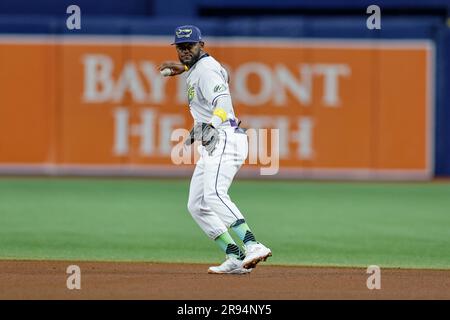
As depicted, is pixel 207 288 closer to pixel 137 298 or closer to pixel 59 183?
pixel 137 298

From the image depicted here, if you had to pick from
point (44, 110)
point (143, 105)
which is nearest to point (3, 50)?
point (44, 110)

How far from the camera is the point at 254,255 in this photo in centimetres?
1004

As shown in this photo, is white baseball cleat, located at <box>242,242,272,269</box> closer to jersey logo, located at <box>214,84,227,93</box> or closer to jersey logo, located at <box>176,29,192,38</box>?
jersey logo, located at <box>214,84,227,93</box>

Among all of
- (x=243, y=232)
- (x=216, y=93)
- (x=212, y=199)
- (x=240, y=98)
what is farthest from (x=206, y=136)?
(x=240, y=98)

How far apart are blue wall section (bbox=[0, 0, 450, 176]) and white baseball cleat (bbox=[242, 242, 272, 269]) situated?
1391 centimetres

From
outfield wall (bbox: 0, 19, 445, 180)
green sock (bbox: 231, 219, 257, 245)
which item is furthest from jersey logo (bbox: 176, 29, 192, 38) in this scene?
outfield wall (bbox: 0, 19, 445, 180)

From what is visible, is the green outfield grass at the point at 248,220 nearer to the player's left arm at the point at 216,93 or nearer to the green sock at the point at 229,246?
the green sock at the point at 229,246

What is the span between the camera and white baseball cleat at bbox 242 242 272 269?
1003 cm

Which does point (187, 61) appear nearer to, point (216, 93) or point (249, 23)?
point (216, 93)

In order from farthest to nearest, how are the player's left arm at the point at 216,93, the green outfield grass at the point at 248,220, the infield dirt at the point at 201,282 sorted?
the green outfield grass at the point at 248,220 → the player's left arm at the point at 216,93 → the infield dirt at the point at 201,282

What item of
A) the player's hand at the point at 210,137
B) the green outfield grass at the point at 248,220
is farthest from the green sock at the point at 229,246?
the green outfield grass at the point at 248,220

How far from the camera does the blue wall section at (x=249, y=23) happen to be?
23.8m

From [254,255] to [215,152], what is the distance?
38.6 inches
